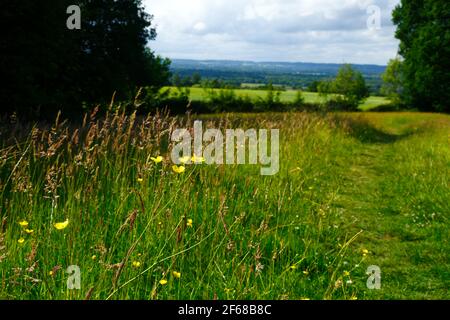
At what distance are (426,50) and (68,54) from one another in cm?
2569

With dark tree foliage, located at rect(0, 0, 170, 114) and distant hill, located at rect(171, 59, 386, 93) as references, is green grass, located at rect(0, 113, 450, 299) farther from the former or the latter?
distant hill, located at rect(171, 59, 386, 93)

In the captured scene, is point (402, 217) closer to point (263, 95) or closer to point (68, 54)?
point (68, 54)

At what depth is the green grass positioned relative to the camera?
3209 millimetres

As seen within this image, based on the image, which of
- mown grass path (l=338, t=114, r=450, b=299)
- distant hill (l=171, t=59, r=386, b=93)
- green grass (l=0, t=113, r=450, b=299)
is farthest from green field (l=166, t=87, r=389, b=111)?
green grass (l=0, t=113, r=450, b=299)

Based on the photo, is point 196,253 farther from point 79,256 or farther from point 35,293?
point 35,293

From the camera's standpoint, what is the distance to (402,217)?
645 cm

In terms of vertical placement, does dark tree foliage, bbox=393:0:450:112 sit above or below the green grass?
above

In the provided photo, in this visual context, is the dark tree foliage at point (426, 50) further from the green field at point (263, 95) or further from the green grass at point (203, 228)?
the green grass at point (203, 228)

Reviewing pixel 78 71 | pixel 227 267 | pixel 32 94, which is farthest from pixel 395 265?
pixel 78 71

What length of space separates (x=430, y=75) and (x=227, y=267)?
32.0m

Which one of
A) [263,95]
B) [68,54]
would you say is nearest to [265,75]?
[263,95]

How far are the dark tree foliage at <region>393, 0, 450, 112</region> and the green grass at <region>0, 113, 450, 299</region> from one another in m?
25.6

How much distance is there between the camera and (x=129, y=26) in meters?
19.2
